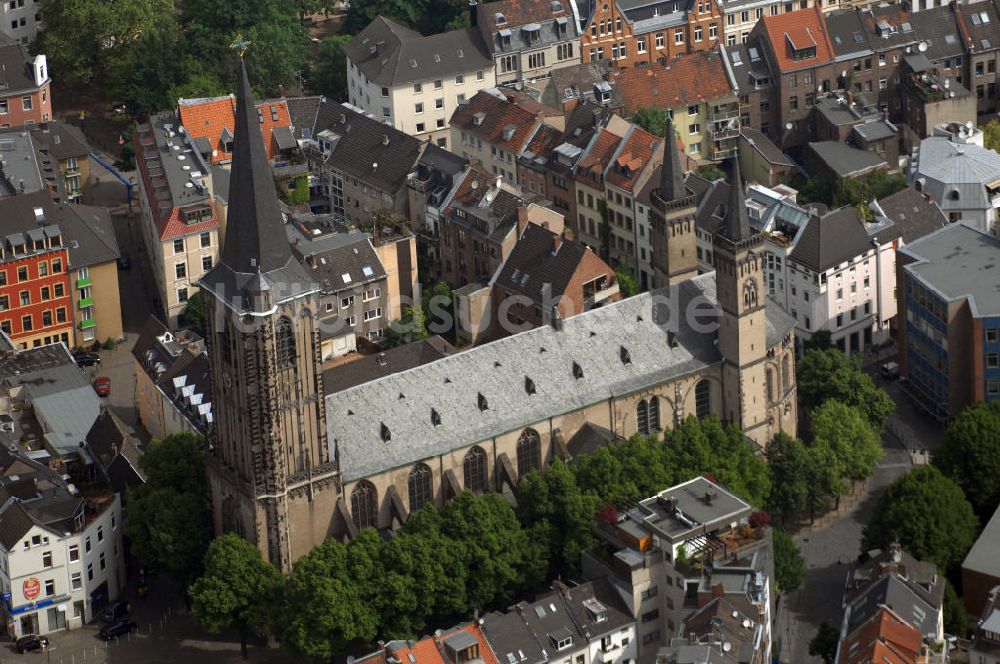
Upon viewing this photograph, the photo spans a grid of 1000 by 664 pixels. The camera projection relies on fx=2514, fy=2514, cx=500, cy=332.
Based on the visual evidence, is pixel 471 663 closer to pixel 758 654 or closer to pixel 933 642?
pixel 758 654

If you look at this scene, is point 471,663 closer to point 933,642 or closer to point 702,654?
point 702,654

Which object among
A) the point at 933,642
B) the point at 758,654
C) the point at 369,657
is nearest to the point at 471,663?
the point at 369,657

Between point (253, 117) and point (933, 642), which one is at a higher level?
point (253, 117)

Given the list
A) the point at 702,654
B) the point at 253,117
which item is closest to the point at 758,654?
the point at 702,654

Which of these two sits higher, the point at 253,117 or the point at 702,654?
the point at 253,117

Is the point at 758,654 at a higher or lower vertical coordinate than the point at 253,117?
lower

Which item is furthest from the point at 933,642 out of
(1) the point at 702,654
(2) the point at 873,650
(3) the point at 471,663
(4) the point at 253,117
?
(4) the point at 253,117

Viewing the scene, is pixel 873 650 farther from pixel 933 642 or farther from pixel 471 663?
pixel 471 663

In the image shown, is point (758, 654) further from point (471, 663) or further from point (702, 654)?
point (471, 663)
